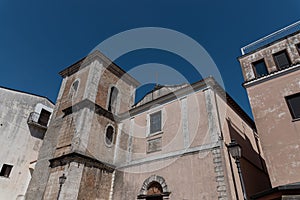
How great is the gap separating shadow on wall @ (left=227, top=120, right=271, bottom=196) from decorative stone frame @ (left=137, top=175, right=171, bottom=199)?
3.48 meters

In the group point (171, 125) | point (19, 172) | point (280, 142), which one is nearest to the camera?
point (280, 142)

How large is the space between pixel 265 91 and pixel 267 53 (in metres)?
2.25

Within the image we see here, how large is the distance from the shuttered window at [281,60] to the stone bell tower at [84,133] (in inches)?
431

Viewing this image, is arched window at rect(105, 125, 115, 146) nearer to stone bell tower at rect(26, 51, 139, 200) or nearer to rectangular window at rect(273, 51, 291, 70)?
stone bell tower at rect(26, 51, 139, 200)

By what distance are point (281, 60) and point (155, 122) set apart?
7.76m

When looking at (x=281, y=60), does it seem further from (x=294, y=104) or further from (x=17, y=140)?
(x=17, y=140)

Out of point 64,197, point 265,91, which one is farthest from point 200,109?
point 64,197

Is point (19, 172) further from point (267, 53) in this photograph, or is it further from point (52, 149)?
point (267, 53)

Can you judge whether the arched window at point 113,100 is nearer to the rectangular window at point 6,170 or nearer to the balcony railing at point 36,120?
the balcony railing at point 36,120

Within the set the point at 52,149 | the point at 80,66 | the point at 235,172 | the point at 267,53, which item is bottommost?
the point at 235,172

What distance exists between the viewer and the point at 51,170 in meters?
12.4

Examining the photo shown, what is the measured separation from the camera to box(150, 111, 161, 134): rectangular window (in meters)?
13.1

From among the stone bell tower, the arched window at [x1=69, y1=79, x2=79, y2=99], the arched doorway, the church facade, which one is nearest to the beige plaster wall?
the church facade

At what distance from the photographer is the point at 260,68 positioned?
10.6 meters
